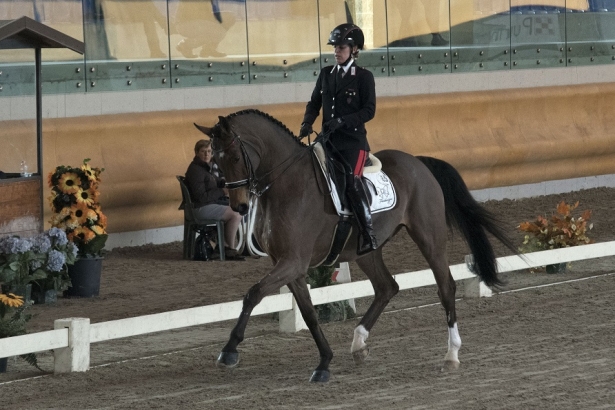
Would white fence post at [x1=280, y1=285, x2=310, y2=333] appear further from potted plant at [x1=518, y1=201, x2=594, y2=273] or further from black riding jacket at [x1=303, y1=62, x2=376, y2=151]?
potted plant at [x1=518, y1=201, x2=594, y2=273]

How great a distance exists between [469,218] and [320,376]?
2342mm

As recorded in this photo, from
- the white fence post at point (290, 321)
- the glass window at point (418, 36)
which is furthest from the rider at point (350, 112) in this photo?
the glass window at point (418, 36)

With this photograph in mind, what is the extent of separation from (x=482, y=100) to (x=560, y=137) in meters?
1.70

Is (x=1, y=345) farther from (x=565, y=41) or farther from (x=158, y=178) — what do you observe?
(x=565, y=41)

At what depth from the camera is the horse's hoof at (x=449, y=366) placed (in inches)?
348

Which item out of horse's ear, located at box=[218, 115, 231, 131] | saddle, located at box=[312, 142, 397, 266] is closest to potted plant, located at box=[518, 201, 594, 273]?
saddle, located at box=[312, 142, 397, 266]

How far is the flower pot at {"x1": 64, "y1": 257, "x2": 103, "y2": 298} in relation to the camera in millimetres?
12117

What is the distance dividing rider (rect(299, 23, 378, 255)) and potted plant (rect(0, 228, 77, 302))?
10.7 feet

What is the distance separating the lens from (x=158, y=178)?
15367 millimetres

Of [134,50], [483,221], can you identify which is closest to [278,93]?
[134,50]

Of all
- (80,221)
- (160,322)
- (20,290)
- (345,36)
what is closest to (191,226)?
(80,221)

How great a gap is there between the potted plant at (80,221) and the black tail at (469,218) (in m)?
3.62

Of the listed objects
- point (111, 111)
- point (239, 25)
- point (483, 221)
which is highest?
point (239, 25)

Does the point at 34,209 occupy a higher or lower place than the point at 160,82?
lower
